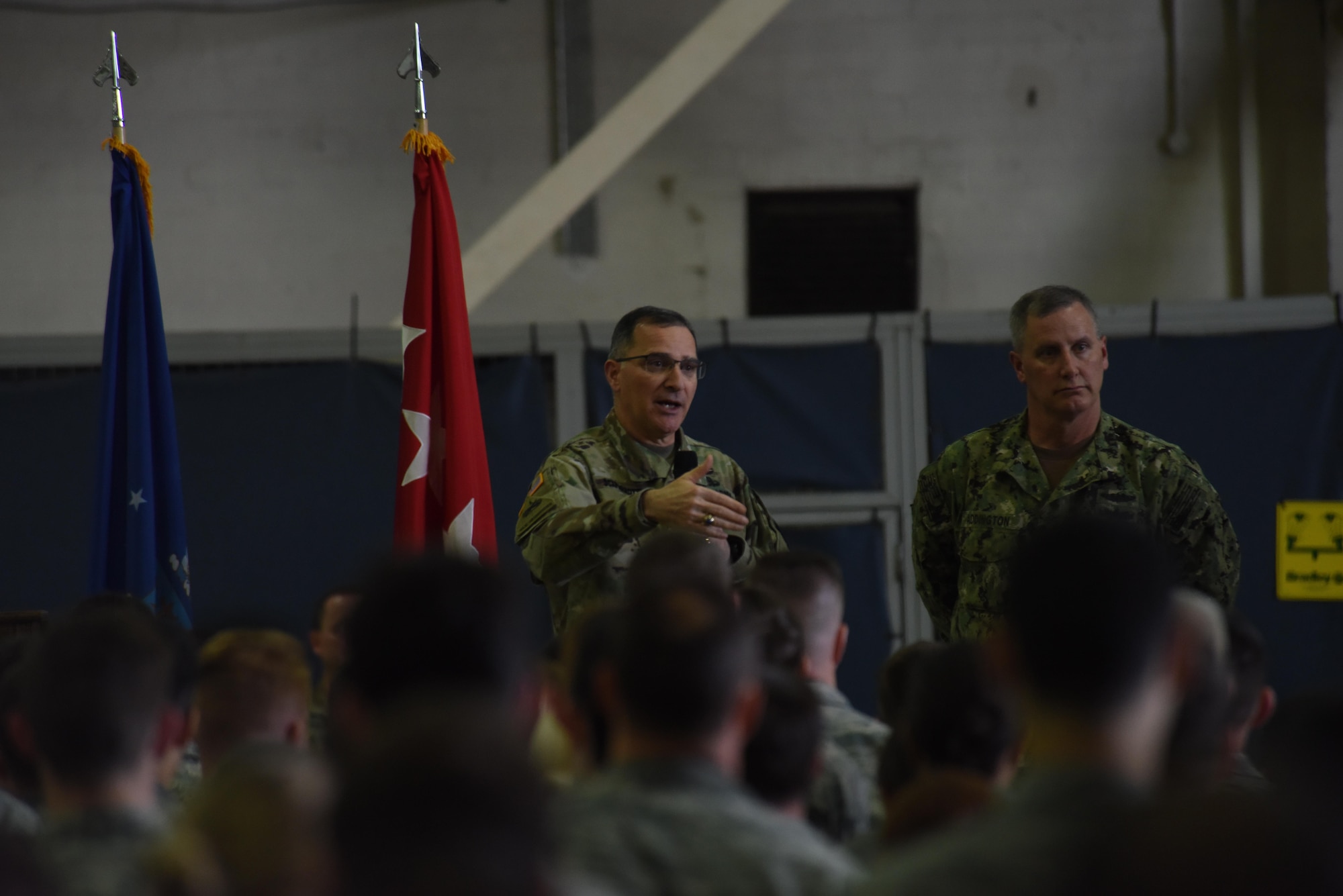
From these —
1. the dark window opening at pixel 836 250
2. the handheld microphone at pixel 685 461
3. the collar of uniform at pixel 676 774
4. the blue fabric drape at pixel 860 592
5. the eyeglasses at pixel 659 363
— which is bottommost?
the blue fabric drape at pixel 860 592

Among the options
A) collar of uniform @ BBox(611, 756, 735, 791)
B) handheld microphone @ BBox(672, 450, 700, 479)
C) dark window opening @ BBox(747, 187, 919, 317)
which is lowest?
collar of uniform @ BBox(611, 756, 735, 791)

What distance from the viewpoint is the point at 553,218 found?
5387mm

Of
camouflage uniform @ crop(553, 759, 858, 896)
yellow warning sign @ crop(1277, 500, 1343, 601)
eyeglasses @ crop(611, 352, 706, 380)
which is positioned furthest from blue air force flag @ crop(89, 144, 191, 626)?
yellow warning sign @ crop(1277, 500, 1343, 601)

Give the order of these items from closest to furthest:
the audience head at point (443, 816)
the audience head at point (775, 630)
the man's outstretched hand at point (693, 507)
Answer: the audience head at point (443, 816) < the audience head at point (775, 630) < the man's outstretched hand at point (693, 507)

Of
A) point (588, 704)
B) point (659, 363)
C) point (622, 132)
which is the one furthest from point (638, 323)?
point (622, 132)

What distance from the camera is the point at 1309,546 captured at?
507 cm

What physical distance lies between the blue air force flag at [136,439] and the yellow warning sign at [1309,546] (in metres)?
3.69

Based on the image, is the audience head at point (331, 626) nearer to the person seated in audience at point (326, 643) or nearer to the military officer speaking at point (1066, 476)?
the person seated in audience at point (326, 643)

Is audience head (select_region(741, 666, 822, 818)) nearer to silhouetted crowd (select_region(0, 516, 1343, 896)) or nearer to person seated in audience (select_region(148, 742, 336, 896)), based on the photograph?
silhouetted crowd (select_region(0, 516, 1343, 896))

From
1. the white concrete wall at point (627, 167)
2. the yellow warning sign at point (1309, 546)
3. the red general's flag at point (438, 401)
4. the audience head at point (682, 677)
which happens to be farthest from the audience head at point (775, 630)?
the white concrete wall at point (627, 167)

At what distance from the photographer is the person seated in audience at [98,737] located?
1538 mm

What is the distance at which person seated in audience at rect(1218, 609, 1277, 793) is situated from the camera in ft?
6.66

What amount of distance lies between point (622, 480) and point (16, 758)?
1518 mm

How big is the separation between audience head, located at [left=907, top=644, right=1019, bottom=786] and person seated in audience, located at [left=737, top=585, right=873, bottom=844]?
0.86ft
